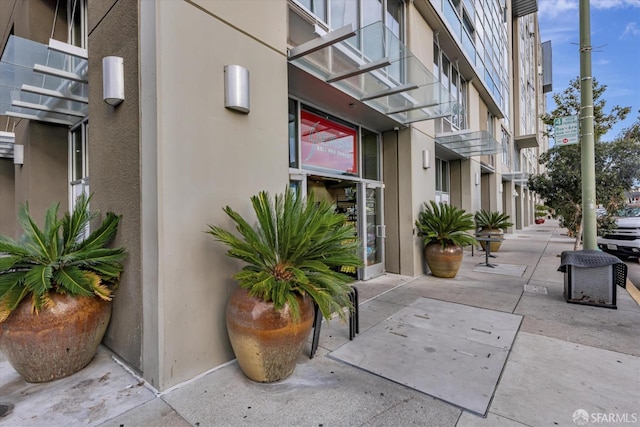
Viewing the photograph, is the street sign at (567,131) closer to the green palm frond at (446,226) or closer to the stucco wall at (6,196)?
the green palm frond at (446,226)

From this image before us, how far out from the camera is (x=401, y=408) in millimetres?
→ 2559

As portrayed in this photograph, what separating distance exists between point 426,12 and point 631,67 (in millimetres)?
4223

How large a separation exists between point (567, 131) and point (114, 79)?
7.57 meters

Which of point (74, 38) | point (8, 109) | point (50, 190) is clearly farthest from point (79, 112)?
point (50, 190)

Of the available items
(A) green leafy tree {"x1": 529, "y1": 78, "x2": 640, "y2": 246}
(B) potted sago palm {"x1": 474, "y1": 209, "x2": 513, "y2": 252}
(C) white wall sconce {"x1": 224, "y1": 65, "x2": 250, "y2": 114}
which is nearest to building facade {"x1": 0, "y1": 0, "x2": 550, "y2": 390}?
(C) white wall sconce {"x1": 224, "y1": 65, "x2": 250, "y2": 114}

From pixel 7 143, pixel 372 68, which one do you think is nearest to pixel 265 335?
pixel 372 68

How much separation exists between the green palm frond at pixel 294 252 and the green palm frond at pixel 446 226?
14.9ft

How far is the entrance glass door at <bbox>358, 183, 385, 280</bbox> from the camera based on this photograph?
6887mm

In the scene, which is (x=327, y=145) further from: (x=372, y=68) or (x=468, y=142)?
(x=468, y=142)

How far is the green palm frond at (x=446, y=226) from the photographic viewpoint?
6.88m

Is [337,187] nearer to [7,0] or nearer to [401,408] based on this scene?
[401,408]

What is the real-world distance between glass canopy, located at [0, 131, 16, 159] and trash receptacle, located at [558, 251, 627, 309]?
1217 centimetres

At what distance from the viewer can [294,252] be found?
2998mm

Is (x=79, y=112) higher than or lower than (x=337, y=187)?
higher
